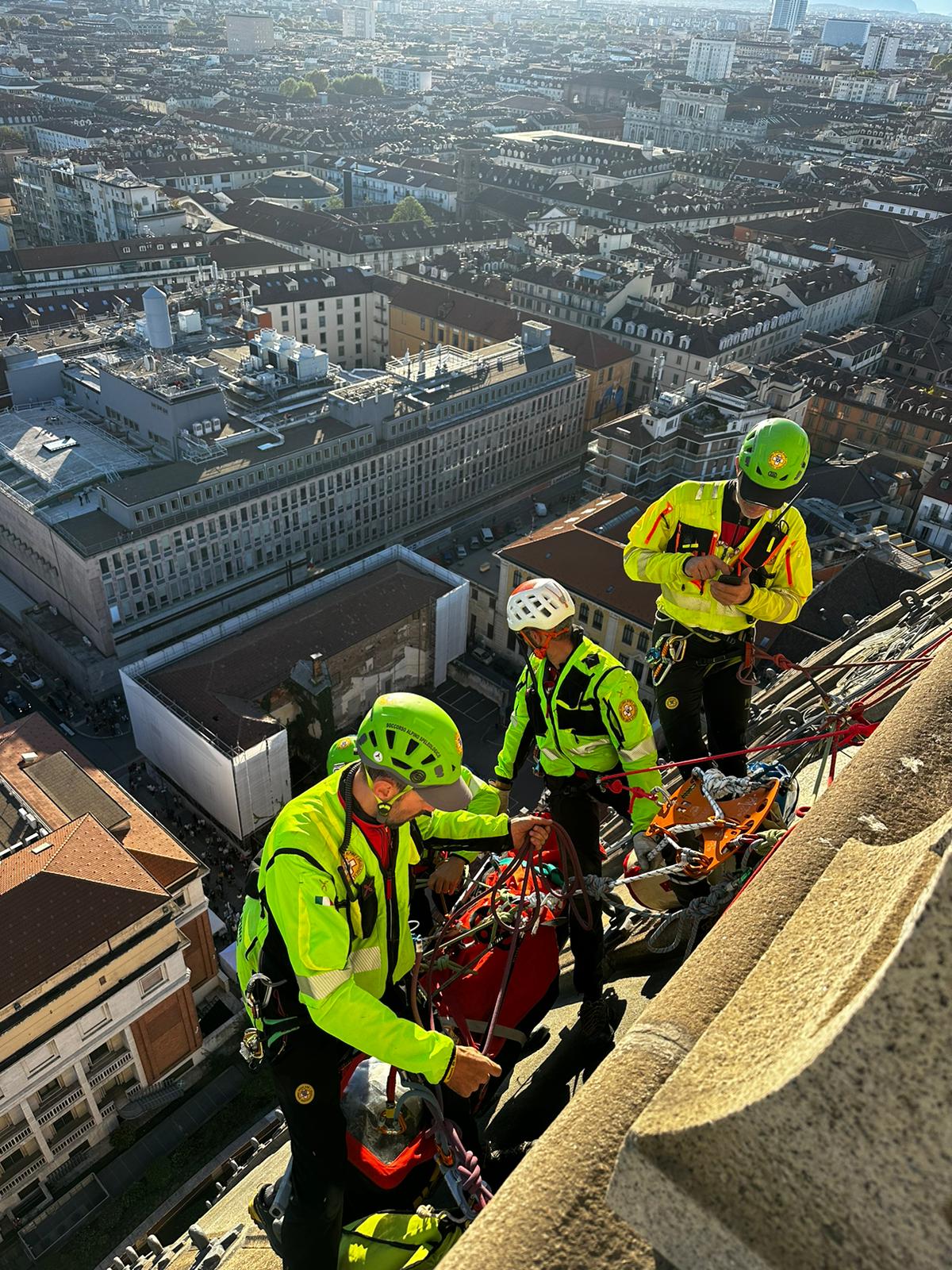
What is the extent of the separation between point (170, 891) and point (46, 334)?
60146mm

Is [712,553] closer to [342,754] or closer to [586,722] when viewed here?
[586,722]

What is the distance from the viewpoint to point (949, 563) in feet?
212

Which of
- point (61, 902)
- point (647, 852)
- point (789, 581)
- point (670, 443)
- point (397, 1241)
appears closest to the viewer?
point (397, 1241)

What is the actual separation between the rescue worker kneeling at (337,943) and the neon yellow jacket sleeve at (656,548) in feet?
18.2

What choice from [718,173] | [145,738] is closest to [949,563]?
[145,738]

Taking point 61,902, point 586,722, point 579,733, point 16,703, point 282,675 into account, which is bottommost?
point 16,703

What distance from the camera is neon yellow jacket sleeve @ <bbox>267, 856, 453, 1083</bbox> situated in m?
8.81

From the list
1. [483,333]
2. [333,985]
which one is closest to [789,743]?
[333,985]

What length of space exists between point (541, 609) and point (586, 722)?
1.75m

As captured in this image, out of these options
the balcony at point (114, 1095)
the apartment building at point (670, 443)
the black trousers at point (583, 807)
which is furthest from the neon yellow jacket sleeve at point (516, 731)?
the apartment building at point (670, 443)

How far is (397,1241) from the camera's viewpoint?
30.7 ft

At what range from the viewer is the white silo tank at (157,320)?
219ft

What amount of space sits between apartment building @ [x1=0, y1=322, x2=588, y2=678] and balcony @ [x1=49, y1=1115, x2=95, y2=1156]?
30.3 m

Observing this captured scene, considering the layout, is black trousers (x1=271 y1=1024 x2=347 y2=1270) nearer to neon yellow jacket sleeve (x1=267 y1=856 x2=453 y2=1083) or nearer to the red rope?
neon yellow jacket sleeve (x1=267 y1=856 x2=453 y2=1083)
